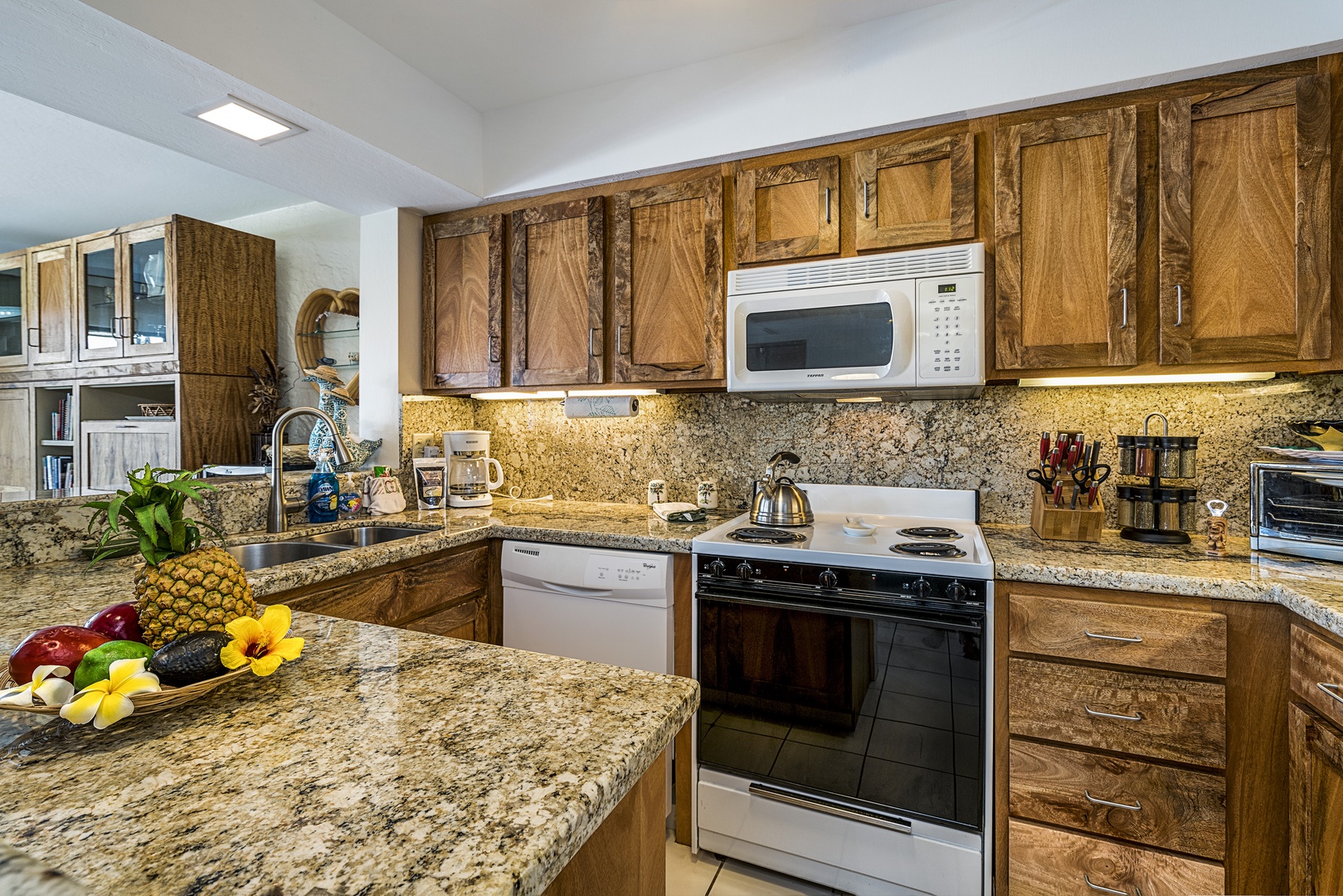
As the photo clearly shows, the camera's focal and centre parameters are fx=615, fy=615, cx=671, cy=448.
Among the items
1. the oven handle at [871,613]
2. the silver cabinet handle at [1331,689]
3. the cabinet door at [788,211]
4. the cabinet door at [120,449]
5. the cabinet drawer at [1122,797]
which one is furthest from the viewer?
the cabinet door at [120,449]

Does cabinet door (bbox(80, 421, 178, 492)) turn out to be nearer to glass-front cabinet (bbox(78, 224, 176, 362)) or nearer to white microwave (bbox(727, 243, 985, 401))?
glass-front cabinet (bbox(78, 224, 176, 362))

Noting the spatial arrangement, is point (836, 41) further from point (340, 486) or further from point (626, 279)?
point (340, 486)

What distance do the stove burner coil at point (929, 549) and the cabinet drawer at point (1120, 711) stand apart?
0.99ft

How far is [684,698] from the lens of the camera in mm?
794

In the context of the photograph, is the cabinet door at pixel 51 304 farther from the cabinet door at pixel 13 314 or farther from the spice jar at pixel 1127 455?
the spice jar at pixel 1127 455

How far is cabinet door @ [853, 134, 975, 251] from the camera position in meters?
1.91

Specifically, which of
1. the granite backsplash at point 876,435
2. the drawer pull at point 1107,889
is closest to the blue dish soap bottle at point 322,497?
the granite backsplash at point 876,435

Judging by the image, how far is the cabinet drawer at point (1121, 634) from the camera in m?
1.43

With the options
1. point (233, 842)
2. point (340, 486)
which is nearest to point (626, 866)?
point (233, 842)

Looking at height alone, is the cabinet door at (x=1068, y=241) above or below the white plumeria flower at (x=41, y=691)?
above

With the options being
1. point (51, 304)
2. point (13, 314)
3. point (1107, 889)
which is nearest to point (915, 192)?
point (1107, 889)

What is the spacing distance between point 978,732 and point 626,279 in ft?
6.09

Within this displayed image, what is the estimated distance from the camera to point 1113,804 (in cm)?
149

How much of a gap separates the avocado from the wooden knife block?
2.05 m
